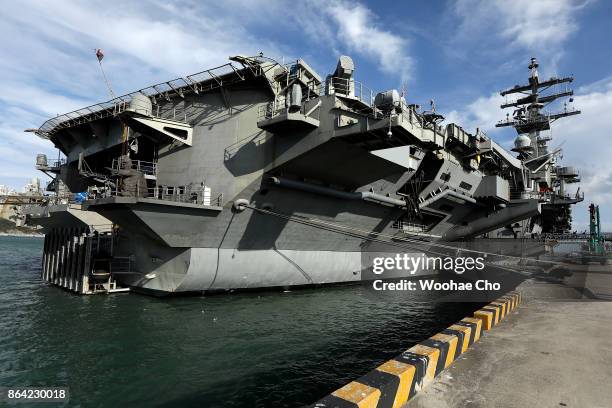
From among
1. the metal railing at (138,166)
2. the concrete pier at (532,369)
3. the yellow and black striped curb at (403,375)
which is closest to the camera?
the yellow and black striped curb at (403,375)

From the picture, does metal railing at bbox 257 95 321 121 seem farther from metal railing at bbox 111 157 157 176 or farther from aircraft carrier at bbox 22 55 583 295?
metal railing at bbox 111 157 157 176

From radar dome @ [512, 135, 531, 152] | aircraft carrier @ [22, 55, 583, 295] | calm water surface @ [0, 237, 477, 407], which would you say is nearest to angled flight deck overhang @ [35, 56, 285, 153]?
aircraft carrier @ [22, 55, 583, 295]

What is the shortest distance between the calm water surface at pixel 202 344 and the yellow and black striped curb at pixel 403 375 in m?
2.47

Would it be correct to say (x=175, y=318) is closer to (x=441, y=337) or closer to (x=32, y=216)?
(x=441, y=337)

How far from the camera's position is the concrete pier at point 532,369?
3.52m

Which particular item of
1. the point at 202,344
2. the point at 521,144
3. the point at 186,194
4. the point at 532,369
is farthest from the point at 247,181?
the point at 521,144

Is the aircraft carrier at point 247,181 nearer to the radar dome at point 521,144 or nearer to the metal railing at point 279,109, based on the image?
the metal railing at point 279,109

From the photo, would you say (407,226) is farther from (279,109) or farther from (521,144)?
(521,144)

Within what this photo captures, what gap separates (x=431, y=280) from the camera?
80.4ft

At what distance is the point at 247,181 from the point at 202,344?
6.18 m

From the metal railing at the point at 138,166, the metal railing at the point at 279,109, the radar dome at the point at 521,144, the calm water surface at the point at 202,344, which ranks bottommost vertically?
the calm water surface at the point at 202,344

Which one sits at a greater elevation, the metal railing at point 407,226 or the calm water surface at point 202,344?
the metal railing at point 407,226

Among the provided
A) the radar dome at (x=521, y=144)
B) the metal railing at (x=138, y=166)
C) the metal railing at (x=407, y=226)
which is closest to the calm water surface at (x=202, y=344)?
the metal railing at (x=138, y=166)

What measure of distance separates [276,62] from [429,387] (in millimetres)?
12250
